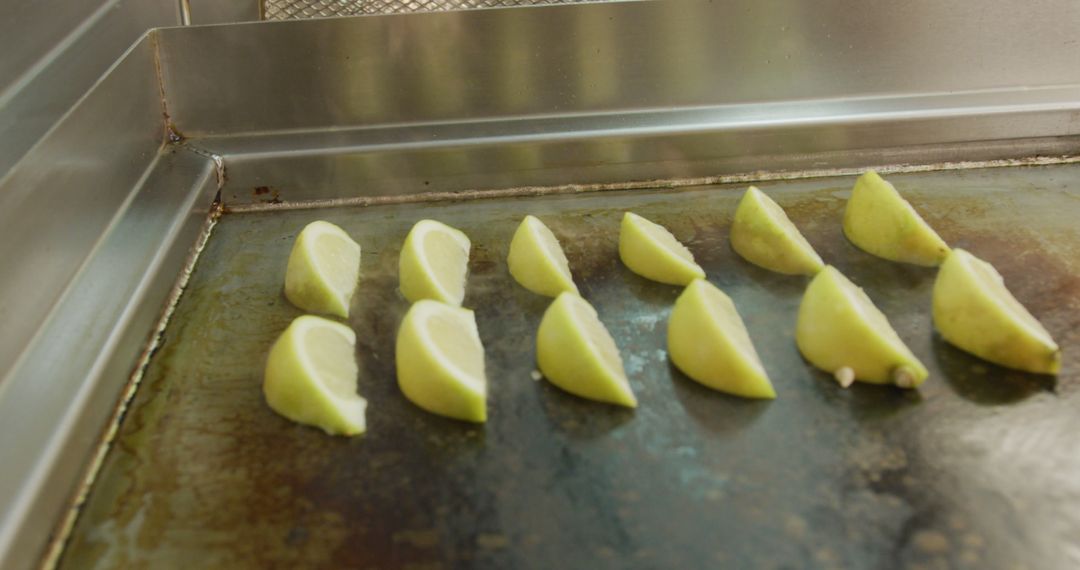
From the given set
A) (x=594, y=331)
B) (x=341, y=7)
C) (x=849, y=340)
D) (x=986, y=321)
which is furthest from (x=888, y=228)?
(x=341, y=7)

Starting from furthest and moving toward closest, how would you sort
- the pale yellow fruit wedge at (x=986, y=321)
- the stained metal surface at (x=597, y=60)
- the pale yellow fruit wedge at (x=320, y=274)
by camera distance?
the stained metal surface at (x=597, y=60) → the pale yellow fruit wedge at (x=320, y=274) → the pale yellow fruit wedge at (x=986, y=321)

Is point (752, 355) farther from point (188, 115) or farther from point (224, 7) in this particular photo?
point (224, 7)

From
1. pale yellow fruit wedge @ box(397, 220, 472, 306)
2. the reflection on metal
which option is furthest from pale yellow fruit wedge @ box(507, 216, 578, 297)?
the reflection on metal

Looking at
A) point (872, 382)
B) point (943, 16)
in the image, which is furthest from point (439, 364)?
point (943, 16)

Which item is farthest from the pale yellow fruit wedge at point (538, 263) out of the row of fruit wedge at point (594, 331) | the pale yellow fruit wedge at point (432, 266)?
the pale yellow fruit wedge at point (432, 266)

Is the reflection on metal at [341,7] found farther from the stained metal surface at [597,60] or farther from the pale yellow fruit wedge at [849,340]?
the pale yellow fruit wedge at [849,340]

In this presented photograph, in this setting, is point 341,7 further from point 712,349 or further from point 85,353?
point 712,349

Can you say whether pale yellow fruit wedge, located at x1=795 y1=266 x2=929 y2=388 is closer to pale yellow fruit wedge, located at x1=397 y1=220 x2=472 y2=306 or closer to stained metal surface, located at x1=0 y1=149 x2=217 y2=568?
pale yellow fruit wedge, located at x1=397 y1=220 x2=472 y2=306
